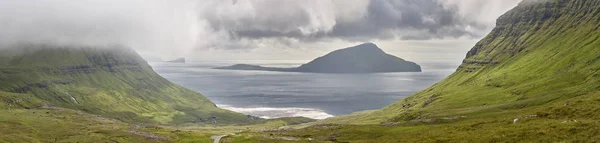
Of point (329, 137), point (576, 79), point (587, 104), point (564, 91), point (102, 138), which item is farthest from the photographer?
point (576, 79)

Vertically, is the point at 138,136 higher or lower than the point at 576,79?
lower

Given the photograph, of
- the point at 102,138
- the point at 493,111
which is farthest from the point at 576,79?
the point at 102,138

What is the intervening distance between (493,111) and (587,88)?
46.8 metres

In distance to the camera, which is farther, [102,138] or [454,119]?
[102,138]

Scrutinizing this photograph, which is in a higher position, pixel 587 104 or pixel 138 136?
pixel 587 104

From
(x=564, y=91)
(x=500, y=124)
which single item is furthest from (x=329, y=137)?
(x=564, y=91)

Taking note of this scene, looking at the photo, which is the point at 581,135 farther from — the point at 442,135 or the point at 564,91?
the point at 564,91

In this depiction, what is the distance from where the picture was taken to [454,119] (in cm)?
13662

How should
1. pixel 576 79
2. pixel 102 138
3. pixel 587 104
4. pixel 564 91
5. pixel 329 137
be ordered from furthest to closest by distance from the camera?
pixel 576 79
pixel 564 91
pixel 102 138
pixel 329 137
pixel 587 104

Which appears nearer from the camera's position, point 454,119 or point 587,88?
point 454,119

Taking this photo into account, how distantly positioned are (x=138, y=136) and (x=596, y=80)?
18940 cm

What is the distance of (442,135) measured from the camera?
7612cm

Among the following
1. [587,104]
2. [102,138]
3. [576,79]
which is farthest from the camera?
[576,79]

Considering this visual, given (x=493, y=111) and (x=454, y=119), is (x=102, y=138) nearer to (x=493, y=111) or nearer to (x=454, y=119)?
(x=454, y=119)
